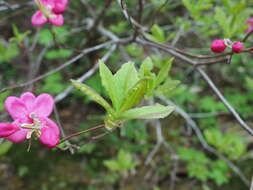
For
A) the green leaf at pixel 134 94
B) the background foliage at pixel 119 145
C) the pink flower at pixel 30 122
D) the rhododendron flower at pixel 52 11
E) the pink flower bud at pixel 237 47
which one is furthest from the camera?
the background foliage at pixel 119 145

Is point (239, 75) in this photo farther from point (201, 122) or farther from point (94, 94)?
point (94, 94)

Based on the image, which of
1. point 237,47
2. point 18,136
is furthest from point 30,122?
point 237,47

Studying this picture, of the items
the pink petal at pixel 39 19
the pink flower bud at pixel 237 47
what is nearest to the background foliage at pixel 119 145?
the pink petal at pixel 39 19

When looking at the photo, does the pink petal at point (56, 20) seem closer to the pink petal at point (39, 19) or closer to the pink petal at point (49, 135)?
the pink petal at point (39, 19)

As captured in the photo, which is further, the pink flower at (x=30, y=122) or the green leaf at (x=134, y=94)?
the pink flower at (x=30, y=122)

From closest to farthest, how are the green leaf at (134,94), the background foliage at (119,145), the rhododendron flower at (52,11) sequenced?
the green leaf at (134,94) → the rhododendron flower at (52,11) → the background foliage at (119,145)

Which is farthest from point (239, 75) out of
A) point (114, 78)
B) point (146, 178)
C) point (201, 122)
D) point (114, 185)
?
point (114, 78)

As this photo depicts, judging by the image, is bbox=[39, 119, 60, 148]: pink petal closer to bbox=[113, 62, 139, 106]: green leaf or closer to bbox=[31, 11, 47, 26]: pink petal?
bbox=[113, 62, 139, 106]: green leaf

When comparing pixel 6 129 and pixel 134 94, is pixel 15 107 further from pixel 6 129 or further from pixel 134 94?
pixel 134 94
